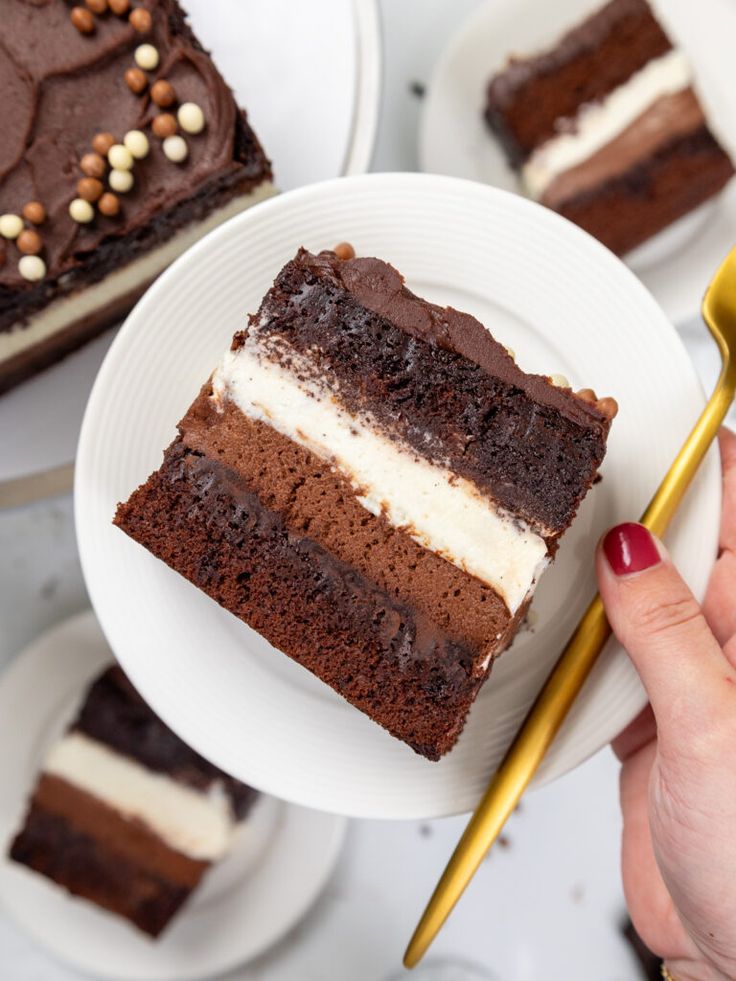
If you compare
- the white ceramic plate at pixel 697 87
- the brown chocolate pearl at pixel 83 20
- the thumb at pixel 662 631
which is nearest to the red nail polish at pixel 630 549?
the thumb at pixel 662 631

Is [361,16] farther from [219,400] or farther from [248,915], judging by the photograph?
[248,915]

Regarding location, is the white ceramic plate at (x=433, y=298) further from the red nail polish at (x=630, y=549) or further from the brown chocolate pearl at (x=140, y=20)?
the brown chocolate pearl at (x=140, y=20)

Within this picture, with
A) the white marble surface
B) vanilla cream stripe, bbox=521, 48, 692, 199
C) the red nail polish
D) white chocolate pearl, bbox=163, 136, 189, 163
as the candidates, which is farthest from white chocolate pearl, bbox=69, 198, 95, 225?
vanilla cream stripe, bbox=521, 48, 692, 199

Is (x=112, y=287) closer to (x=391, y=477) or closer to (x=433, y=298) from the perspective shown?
(x=433, y=298)

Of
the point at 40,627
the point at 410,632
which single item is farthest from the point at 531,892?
the point at 40,627

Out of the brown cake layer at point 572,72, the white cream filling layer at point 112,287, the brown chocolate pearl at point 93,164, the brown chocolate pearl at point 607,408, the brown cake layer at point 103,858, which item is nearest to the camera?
the brown chocolate pearl at point 607,408

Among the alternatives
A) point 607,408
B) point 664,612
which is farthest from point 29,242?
point 664,612
